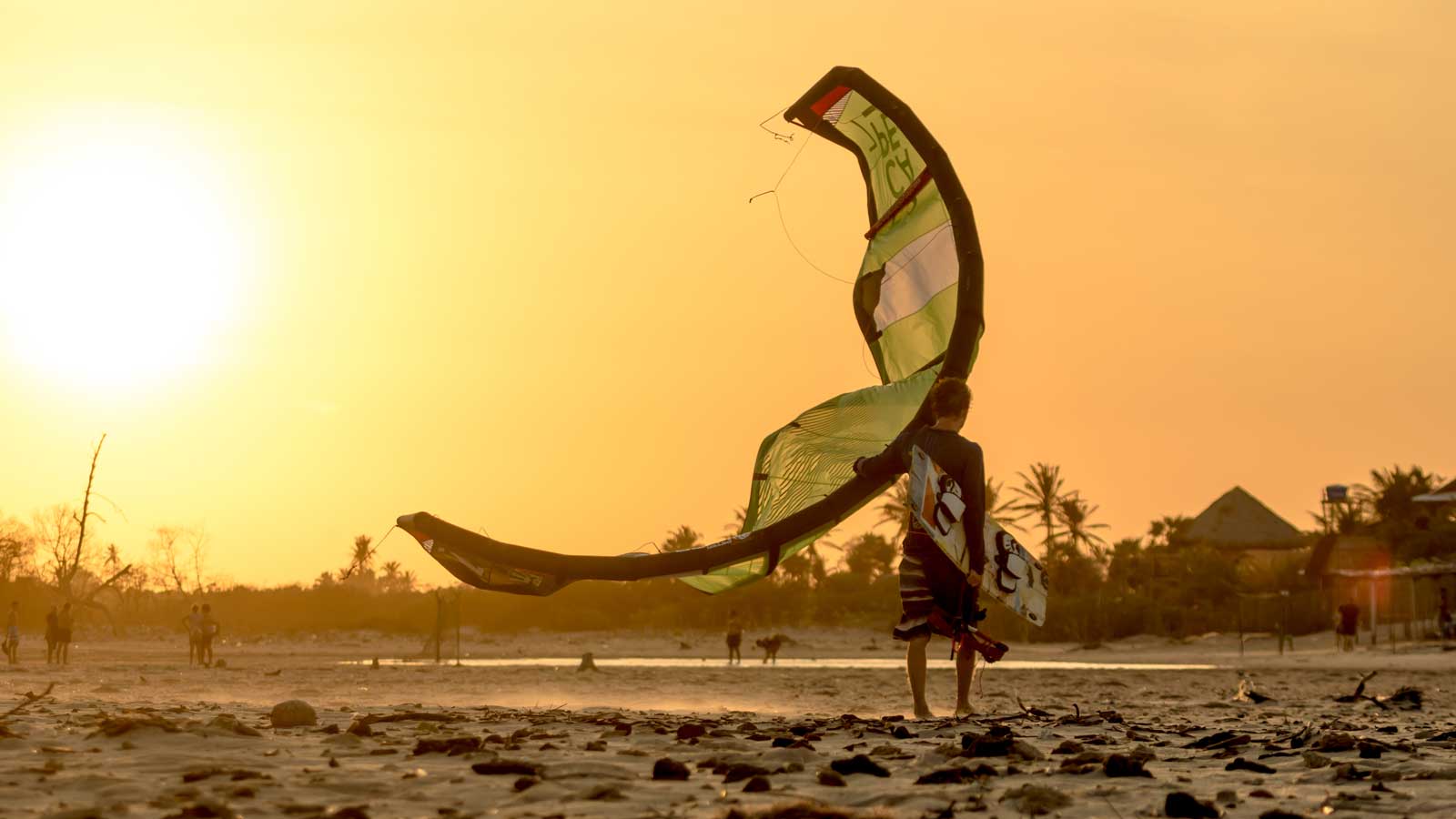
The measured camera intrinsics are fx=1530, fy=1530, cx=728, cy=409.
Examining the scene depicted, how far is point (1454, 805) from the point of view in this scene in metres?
4.32

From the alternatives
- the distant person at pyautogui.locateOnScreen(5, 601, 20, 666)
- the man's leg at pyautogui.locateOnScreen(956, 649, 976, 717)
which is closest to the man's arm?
the man's leg at pyautogui.locateOnScreen(956, 649, 976, 717)

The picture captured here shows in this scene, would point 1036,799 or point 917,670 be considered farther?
point 917,670

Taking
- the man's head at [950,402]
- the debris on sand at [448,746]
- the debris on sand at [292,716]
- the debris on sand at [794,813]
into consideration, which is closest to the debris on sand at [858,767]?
the debris on sand at [794,813]

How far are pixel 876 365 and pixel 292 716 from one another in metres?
4.31

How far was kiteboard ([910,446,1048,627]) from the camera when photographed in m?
7.54

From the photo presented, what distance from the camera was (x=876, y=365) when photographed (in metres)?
9.58

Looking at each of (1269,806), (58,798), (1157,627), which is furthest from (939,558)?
(1157,627)

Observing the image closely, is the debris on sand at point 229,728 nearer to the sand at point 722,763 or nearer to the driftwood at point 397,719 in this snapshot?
the sand at point 722,763

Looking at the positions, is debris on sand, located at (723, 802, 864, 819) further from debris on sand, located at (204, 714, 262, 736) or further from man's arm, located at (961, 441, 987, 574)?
man's arm, located at (961, 441, 987, 574)

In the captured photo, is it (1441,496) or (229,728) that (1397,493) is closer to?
(1441,496)

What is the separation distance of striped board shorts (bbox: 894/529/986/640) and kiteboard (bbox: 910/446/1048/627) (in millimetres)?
102

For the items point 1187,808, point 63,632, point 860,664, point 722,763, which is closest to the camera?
point 1187,808

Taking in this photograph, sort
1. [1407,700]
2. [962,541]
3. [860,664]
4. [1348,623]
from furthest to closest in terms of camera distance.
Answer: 1. [1348,623]
2. [860,664]
3. [1407,700]
4. [962,541]

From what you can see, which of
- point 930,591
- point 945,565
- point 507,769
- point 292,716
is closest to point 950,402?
point 945,565
